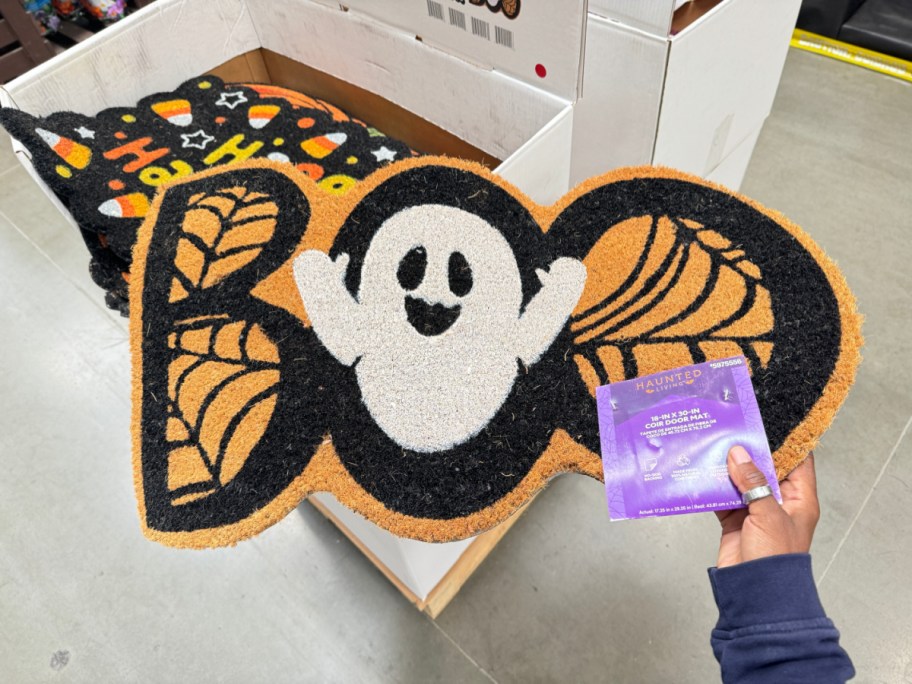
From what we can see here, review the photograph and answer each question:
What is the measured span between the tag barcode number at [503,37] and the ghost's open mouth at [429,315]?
15.6 inches

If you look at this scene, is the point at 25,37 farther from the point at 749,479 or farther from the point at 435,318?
the point at 749,479

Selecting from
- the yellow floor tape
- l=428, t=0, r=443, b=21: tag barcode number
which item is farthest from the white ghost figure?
the yellow floor tape

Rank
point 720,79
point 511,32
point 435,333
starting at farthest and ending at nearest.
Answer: point 720,79, point 511,32, point 435,333

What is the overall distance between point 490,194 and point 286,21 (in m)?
0.73

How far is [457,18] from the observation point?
0.87 m

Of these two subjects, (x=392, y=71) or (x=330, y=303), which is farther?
(x=392, y=71)

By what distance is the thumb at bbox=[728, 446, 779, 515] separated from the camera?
0.53 metres

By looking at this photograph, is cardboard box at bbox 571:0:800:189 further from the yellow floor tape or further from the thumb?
the yellow floor tape

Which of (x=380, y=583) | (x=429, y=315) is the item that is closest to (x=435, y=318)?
(x=429, y=315)

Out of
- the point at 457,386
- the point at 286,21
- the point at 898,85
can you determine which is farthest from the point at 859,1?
the point at 457,386

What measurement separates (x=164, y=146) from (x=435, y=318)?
2.18ft

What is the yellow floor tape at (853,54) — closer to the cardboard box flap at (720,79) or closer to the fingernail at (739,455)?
the cardboard box flap at (720,79)

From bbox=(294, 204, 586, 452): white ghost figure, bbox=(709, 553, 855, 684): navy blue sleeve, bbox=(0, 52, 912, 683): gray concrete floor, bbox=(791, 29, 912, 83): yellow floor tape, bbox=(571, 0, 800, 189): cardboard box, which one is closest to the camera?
bbox=(709, 553, 855, 684): navy blue sleeve

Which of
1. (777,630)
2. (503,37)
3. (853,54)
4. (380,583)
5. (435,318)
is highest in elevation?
(503,37)
